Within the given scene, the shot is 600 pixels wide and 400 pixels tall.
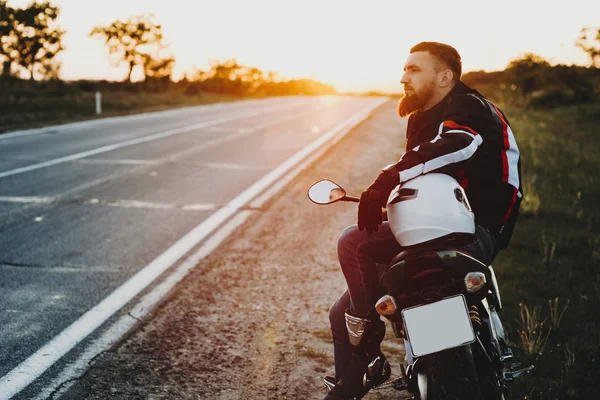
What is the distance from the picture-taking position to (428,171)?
98.0 inches

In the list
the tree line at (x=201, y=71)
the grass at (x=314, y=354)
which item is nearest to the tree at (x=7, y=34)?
the tree line at (x=201, y=71)

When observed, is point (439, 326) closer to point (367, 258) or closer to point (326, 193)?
point (367, 258)

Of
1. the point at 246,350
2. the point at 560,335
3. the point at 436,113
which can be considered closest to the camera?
the point at 436,113

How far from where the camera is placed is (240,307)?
446 centimetres

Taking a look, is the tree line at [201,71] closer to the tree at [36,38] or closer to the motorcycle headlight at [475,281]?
the tree at [36,38]

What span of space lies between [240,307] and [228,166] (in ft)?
20.8

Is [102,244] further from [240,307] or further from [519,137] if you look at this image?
[519,137]

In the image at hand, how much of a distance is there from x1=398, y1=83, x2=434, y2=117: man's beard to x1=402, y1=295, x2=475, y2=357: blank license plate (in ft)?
3.36

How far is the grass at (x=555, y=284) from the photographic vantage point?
11.9 ft

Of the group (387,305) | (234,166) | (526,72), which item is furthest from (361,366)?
(526,72)

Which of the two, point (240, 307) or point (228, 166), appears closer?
point (240, 307)

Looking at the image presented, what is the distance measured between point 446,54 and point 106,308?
2906mm

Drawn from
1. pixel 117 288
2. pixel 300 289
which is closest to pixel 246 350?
pixel 300 289

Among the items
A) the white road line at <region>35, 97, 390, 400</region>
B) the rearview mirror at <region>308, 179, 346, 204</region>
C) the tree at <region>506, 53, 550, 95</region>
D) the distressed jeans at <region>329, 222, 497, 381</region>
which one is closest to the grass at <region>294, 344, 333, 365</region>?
the distressed jeans at <region>329, 222, 497, 381</region>
